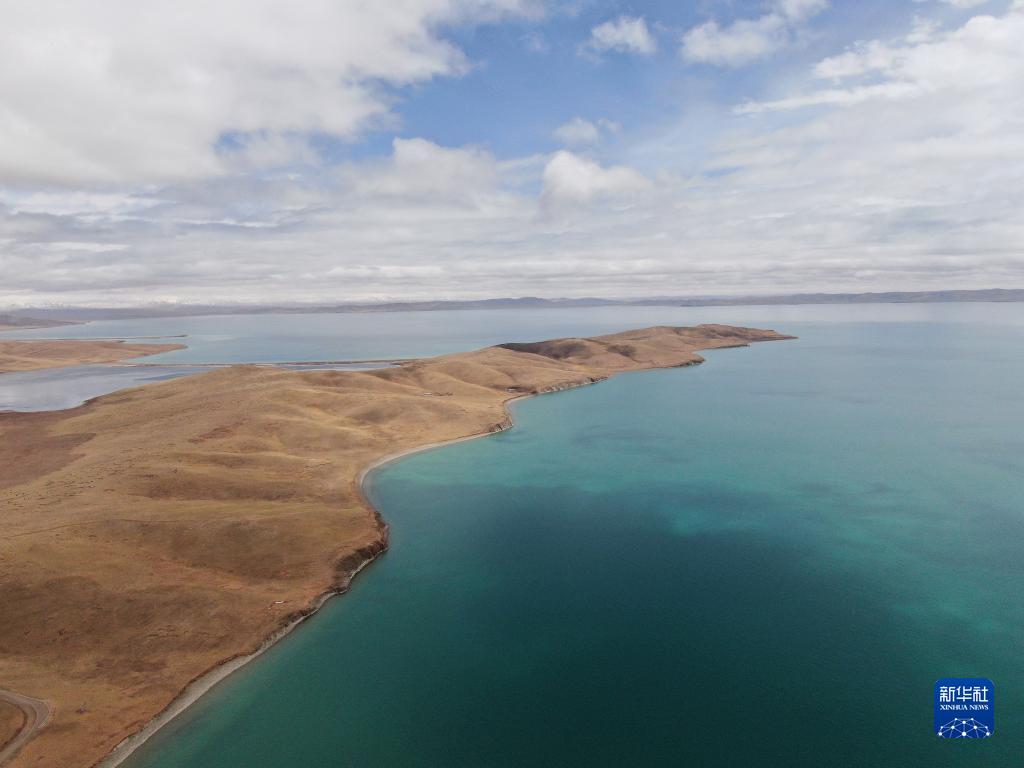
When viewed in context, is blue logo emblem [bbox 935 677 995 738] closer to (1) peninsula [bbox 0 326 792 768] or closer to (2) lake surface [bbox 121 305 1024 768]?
(2) lake surface [bbox 121 305 1024 768]

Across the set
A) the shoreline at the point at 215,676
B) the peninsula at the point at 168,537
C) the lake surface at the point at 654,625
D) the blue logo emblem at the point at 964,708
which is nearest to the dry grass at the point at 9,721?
the peninsula at the point at 168,537

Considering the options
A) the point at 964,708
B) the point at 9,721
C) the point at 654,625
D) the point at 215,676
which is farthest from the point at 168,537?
the point at 964,708

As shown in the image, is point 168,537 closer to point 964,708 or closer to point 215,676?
point 215,676

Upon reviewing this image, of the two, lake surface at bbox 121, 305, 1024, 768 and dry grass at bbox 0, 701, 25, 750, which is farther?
lake surface at bbox 121, 305, 1024, 768

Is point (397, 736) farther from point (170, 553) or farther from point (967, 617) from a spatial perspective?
point (967, 617)

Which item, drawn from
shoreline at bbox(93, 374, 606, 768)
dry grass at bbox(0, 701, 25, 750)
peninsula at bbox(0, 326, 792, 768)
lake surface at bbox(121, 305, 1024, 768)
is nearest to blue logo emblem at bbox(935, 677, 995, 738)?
lake surface at bbox(121, 305, 1024, 768)

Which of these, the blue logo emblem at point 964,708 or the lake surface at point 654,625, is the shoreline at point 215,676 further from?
the blue logo emblem at point 964,708

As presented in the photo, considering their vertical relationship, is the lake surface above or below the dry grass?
below
